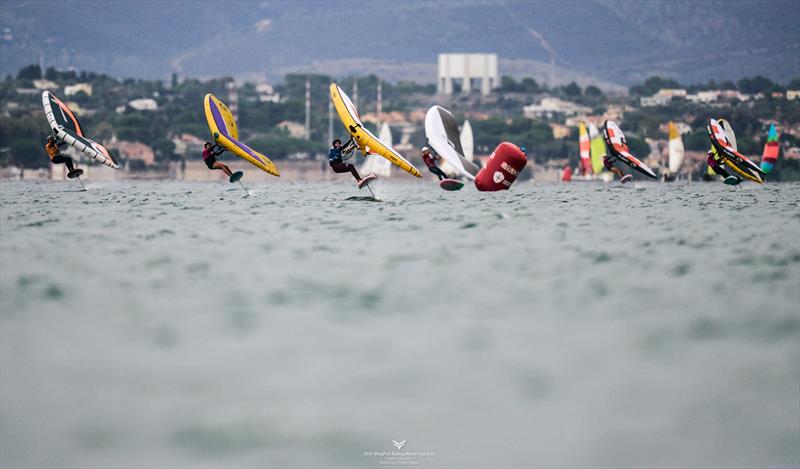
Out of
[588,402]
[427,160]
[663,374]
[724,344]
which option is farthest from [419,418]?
[427,160]

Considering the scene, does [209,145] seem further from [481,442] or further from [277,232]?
[481,442]

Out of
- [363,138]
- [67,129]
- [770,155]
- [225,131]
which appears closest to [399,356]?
[363,138]

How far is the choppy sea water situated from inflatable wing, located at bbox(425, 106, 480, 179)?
2380 centimetres

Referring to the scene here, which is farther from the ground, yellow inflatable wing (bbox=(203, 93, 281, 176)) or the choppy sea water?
yellow inflatable wing (bbox=(203, 93, 281, 176))

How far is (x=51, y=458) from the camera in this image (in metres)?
15.1

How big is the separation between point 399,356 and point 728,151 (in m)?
59.9

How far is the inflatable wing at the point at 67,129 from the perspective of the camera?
57.3 metres

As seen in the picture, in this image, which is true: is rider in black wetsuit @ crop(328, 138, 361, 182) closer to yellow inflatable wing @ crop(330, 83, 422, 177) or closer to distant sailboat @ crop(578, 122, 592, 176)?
yellow inflatable wing @ crop(330, 83, 422, 177)

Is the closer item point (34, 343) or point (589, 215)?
point (34, 343)

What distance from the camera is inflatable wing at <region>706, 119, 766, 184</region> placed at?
75.3m

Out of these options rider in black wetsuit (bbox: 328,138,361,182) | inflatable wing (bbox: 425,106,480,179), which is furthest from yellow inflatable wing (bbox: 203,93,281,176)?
inflatable wing (bbox: 425,106,480,179)

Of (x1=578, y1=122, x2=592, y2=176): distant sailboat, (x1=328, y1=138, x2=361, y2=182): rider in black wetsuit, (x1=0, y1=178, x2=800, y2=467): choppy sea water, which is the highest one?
(x1=328, y1=138, x2=361, y2=182): rider in black wetsuit

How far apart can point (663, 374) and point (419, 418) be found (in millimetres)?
3356

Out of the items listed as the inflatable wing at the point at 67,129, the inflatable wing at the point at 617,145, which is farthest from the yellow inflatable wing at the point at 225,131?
the inflatable wing at the point at 617,145
